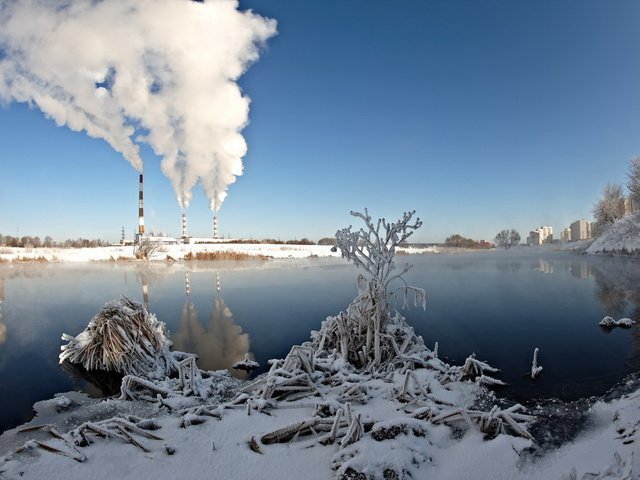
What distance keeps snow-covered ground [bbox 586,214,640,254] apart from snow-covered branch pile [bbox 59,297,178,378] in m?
52.2

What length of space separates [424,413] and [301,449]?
1.77m

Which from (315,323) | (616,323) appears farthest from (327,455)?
(616,323)

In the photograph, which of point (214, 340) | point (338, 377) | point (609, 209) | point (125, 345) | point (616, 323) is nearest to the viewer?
point (338, 377)

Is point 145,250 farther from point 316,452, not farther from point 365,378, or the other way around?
point 316,452

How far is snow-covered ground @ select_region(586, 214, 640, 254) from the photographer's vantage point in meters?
44.2

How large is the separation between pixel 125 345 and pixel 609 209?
244 ft

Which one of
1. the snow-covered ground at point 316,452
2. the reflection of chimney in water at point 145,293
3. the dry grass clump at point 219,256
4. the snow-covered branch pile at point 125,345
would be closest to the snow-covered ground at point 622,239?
the dry grass clump at point 219,256

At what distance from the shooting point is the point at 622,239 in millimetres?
47781

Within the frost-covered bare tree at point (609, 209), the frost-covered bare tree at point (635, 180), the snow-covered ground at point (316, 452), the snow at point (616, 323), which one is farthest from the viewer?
the frost-covered bare tree at point (609, 209)

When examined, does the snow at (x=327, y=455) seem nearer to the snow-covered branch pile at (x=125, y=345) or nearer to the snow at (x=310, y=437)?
the snow at (x=310, y=437)

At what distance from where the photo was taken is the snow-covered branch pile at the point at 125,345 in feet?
25.4

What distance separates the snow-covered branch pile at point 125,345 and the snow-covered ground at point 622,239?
52208 millimetres

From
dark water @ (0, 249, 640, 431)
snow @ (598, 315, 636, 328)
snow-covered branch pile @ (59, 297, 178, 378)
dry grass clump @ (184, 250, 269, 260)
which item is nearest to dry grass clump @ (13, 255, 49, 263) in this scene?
dry grass clump @ (184, 250, 269, 260)

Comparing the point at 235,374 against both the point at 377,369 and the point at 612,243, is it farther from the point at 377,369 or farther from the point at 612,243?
the point at 612,243
